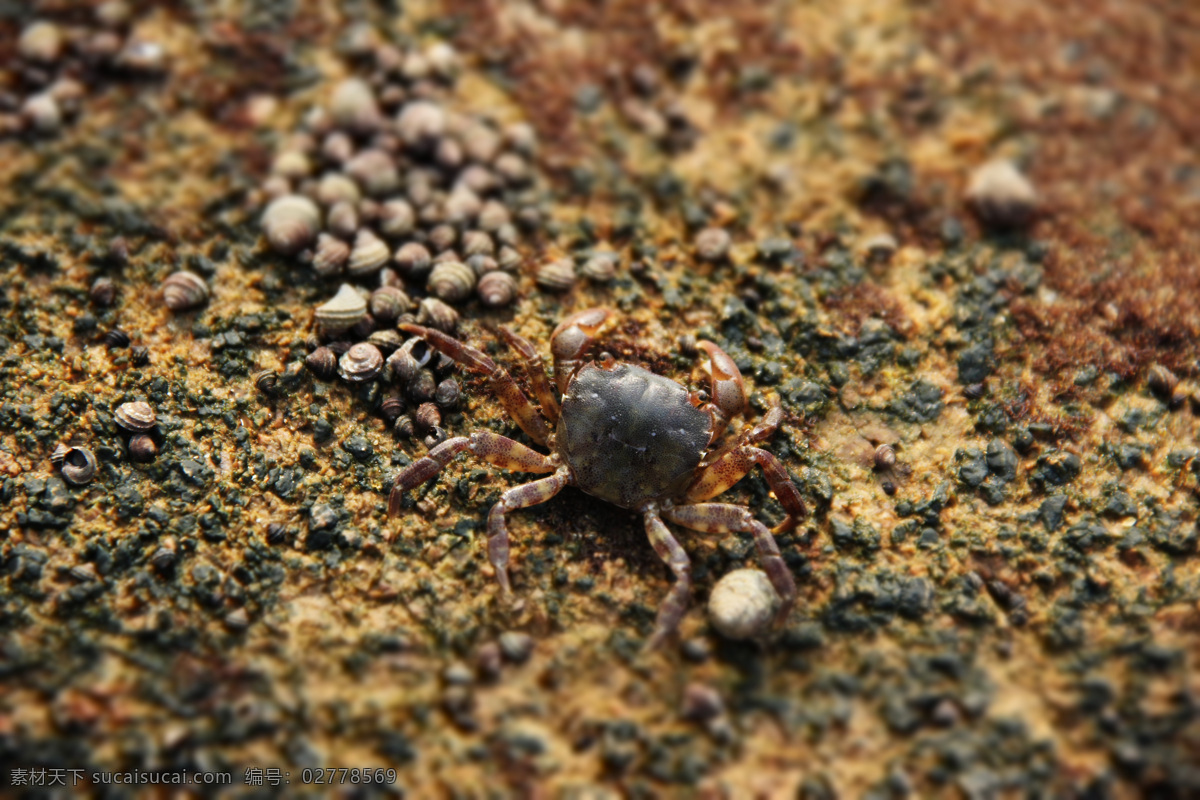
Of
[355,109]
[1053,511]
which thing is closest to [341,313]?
[355,109]

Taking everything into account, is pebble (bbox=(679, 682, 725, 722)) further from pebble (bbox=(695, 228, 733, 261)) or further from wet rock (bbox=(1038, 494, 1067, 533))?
pebble (bbox=(695, 228, 733, 261))

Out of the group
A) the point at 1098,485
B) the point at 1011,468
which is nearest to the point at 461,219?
the point at 1011,468

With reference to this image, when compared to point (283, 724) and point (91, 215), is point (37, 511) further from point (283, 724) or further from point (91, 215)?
point (91, 215)

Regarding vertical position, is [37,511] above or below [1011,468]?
below

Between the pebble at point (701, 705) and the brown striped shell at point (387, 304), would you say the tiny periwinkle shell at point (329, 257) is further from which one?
the pebble at point (701, 705)

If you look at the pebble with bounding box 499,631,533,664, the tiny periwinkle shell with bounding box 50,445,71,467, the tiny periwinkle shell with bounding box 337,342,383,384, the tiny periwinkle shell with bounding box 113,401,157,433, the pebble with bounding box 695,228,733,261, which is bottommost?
the tiny periwinkle shell with bounding box 50,445,71,467

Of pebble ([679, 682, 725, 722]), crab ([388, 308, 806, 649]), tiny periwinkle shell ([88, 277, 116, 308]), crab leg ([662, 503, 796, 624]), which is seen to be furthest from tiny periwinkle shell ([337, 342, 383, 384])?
pebble ([679, 682, 725, 722])
